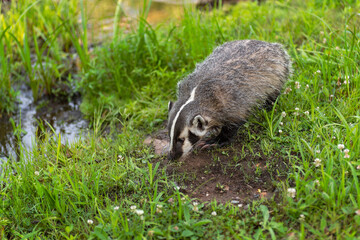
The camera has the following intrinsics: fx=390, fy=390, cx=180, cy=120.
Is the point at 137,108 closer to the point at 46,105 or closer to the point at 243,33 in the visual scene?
the point at 46,105

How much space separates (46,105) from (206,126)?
9.57ft

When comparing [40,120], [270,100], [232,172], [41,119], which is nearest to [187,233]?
[232,172]

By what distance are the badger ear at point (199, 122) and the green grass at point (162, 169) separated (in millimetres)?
476

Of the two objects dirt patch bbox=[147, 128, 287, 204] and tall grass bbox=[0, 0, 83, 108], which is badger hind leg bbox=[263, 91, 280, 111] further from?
tall grass bbox=[0, 0, 83, 108]

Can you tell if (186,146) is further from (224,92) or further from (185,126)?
(224,92)

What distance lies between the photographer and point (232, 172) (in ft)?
11.1

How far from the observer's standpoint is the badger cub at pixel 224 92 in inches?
140

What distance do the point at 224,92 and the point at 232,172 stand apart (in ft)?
2.66

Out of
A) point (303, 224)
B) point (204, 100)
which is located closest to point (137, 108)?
point (204, 100)

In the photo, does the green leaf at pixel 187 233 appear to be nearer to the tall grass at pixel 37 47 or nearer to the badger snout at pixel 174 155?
the badger snout at pixel 174 155

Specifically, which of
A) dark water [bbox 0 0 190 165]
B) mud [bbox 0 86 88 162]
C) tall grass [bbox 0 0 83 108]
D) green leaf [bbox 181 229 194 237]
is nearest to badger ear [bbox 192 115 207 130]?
green leaf [bbox 181 229 194 237]

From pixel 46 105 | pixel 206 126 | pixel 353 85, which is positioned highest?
pixel 353 85

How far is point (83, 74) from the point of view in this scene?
18.0ft

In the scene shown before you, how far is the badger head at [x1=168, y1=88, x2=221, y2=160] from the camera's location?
3482mm
